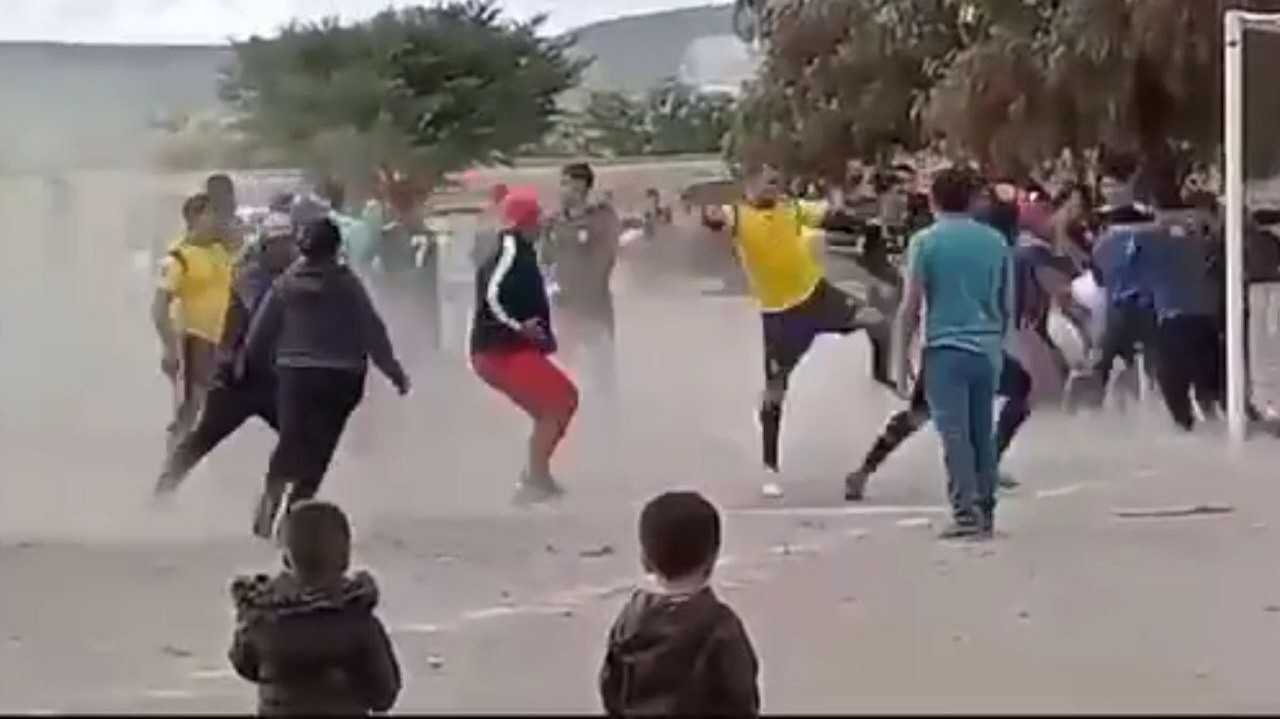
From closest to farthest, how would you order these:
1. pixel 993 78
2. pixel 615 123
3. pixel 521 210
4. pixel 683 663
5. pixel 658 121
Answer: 1. pixel 683 663
2. pixel 521 210
3. pixel 615 123
4. pixel 658 121
5. pixel 993 78

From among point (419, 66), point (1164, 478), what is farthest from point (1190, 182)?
point (1164, 478)

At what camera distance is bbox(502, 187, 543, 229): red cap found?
35.4ft

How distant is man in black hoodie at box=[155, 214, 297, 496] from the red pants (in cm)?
93

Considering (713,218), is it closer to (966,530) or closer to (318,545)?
(966,530)

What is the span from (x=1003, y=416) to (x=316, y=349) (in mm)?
2946

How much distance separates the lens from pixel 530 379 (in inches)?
428

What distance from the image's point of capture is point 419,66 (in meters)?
18.6

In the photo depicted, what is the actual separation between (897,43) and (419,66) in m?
9.60

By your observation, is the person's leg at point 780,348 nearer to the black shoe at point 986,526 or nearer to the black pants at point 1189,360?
the black shoe at point 986,526

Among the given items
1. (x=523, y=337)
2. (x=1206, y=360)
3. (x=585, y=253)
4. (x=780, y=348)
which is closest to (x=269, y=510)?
(x=523, y=337)

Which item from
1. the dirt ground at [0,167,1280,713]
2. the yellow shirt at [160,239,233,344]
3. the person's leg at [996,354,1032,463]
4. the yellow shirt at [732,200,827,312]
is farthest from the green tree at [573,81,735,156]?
the person's leg at [996,354,1032,463]

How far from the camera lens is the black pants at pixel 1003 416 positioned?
10539 mm

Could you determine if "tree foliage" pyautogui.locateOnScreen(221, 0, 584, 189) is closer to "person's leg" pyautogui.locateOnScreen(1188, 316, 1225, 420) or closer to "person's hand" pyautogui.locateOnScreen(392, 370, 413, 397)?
"person's leg" pyautogui.locateOnScreen(1188, 316, 1225, 420)

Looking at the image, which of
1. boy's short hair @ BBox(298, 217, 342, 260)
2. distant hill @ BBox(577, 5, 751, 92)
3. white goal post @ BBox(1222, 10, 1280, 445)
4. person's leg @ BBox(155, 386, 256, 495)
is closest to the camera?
boy's short hair @ BBox(298, 217, 342, 260)
